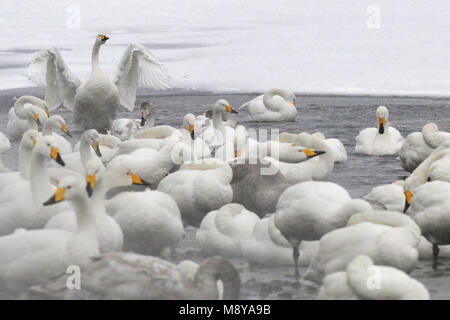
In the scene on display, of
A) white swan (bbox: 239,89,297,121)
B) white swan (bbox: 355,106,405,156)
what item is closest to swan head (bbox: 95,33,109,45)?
white swan (bbox: 239,89,297,121)

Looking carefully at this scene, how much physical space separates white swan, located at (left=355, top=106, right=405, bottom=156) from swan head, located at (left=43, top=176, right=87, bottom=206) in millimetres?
5395

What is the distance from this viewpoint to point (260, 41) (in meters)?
17.9

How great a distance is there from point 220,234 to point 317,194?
2.83 feet

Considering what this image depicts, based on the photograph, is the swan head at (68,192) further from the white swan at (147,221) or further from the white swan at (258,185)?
the white swan at (258,185)

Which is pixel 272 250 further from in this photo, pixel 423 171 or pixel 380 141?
pixel 380 141

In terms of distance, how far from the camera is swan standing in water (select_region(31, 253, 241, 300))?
4.07 meters

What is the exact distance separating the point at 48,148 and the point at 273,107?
686cm

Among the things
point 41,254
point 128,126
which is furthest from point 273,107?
point 41,254

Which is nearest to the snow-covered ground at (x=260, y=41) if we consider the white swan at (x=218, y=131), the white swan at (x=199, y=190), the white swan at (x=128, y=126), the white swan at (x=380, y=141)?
the white swan at (x=128, y=126)

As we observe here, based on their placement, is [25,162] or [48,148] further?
[25,162]

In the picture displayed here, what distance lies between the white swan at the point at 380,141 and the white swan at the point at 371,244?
472 centimetres

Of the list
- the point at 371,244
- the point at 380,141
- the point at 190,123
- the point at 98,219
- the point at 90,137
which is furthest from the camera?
the point at 380,141

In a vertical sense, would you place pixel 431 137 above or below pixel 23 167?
above

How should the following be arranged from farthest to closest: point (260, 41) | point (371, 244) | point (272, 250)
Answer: point (260, 41)
point (272, 250)
point (371, 244)
